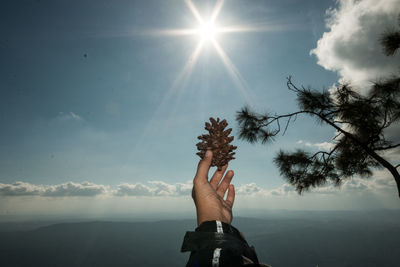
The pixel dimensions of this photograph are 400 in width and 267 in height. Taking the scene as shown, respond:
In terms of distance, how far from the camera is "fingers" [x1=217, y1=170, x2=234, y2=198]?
2.95m

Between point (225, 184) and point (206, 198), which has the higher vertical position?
point (225, 184)

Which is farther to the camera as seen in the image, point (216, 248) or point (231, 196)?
point (231, 196)

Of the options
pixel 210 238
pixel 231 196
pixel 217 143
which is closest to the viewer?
pixel 210 238

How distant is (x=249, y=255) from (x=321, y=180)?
7108mm

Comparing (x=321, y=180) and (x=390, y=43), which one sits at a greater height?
(x=390, y=43)

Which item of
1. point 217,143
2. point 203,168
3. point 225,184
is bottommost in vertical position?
point 225,184

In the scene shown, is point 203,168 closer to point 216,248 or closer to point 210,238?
point 210,238

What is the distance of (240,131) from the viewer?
6980 millimetres

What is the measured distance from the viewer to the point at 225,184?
3.01 m

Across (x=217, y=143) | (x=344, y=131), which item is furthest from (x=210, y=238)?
(x=344, y=131)

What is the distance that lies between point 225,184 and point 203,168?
0.86 m

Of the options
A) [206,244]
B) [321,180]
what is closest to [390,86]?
[321,180]

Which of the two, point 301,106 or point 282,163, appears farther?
point 282,163

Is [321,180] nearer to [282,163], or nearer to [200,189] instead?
[282,163]
